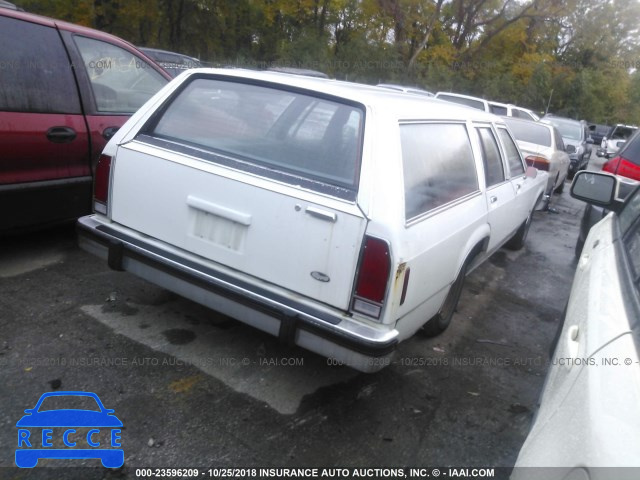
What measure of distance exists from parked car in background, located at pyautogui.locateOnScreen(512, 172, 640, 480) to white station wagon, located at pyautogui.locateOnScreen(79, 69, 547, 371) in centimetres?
93

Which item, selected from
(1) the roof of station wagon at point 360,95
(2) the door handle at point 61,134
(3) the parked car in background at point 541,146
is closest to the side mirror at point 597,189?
(1) the roof of station wagon at point 360,95

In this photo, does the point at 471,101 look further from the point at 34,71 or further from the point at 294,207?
the point at 294,207

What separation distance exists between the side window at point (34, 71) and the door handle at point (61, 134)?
142mm

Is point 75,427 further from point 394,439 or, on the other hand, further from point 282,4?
point 282,4

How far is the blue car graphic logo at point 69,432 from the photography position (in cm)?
239

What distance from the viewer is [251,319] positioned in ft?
9.36

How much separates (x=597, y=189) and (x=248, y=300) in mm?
2228

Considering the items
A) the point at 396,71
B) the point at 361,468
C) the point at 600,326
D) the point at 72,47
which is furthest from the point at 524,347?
the point at 396,71

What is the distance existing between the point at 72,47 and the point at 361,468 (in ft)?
12.6

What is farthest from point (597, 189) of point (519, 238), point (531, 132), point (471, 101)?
point (471, 101)

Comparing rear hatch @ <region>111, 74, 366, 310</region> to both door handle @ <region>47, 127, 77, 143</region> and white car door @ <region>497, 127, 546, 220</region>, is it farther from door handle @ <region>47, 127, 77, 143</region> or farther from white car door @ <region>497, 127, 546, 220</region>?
white car door @ <region>497, 127, 546, 220</region>

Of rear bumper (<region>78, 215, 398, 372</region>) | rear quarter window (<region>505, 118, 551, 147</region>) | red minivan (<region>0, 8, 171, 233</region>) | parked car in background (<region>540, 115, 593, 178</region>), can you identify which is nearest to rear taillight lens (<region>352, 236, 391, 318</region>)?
rear bumper (<region>78, 215, 398, 372</region>)

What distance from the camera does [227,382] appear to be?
305 centimetres

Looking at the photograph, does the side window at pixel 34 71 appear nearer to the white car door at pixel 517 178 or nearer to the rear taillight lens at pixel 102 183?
the rear taillight lens at pixel 102 183
